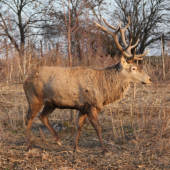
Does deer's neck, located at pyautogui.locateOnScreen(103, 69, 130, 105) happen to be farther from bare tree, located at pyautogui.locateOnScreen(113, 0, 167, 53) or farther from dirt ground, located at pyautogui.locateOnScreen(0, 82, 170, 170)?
bare tree, located at pyautogui.locateOnScreen(113, 0, 167, 53)

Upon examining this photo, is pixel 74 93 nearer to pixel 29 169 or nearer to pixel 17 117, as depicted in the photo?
pixel 29 169

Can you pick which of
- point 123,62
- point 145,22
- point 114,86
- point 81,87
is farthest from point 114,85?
point 145,22

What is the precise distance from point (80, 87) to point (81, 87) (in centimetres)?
2

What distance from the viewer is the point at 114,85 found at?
495cm

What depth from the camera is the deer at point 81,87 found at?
4.71 metres

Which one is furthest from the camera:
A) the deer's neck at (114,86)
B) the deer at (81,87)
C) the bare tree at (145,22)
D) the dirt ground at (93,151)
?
the bare tree at (145,22)

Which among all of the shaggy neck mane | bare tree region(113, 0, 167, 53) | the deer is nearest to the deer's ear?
the deer

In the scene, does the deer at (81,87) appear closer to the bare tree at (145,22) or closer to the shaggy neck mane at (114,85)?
the shaggy neck mane at (114,85)

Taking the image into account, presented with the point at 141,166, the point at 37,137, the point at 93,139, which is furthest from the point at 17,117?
the point at 141,166

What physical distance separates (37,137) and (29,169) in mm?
1866

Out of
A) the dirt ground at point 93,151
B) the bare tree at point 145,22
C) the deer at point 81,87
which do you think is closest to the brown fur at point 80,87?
the deer at point 81,87

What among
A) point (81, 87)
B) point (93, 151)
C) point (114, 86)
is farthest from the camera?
point (114, 86)

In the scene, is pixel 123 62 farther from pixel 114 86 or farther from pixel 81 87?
pixel 81 87

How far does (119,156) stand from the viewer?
4191 mm
